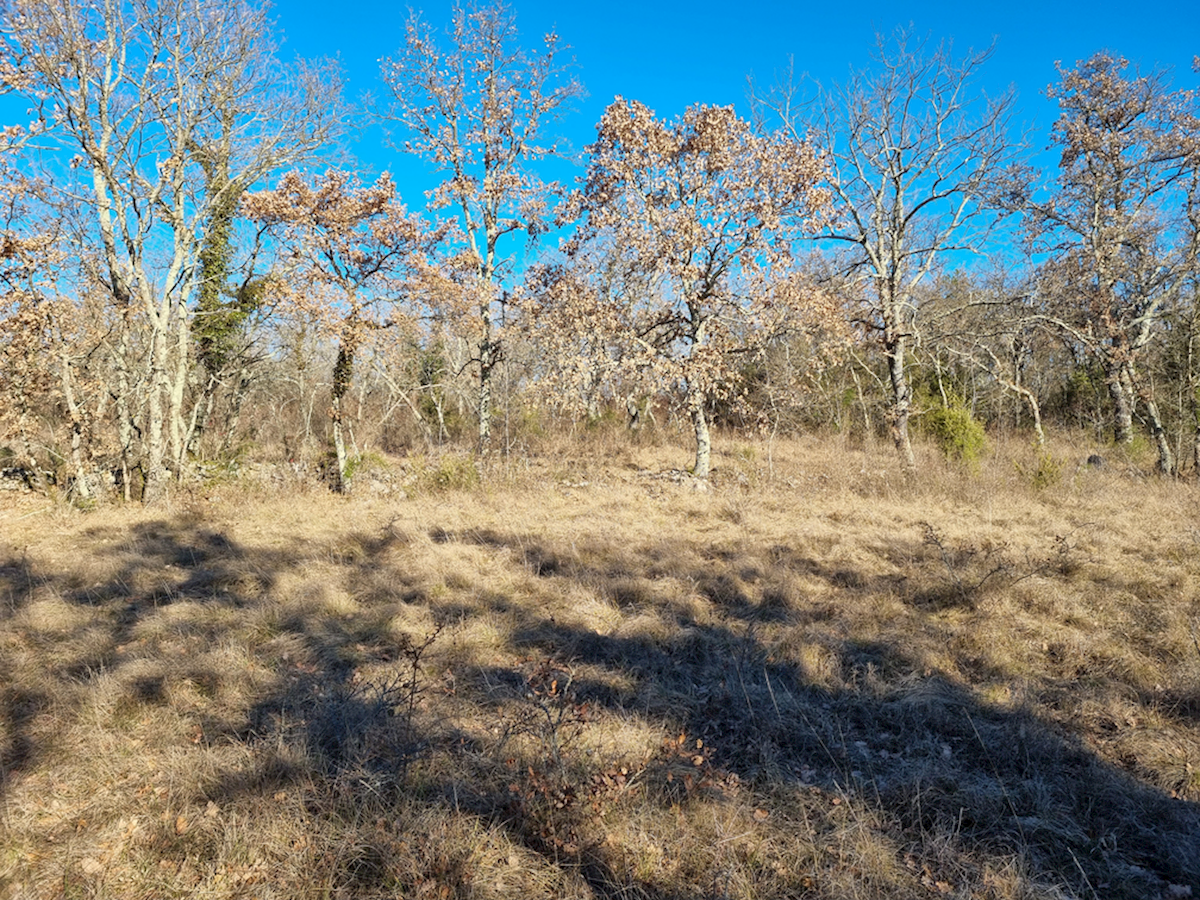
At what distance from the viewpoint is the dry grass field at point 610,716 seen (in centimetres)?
255

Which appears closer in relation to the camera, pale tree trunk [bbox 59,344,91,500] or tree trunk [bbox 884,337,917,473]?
pale tree trunk [bbox 59,344,91,500]

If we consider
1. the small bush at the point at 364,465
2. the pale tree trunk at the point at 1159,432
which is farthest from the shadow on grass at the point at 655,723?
the pale tree trunk at the point at 1159,432

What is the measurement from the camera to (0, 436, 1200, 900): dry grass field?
2547mm

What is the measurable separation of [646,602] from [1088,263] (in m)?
12.5

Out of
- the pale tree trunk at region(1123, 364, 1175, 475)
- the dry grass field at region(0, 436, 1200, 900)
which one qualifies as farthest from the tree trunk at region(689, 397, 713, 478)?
the pale tree trunk at region(1123, 364, 1175, 475)

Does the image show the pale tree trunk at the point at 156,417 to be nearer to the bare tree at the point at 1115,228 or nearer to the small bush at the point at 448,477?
the small bush at the point at 448,477

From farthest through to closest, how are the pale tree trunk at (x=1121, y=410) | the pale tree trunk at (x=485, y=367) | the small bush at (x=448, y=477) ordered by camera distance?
the pale tree trunk at (x=1121, y=410), the pale tree trunk at (x=485, y=367), the small bush at (x=448, y=477)

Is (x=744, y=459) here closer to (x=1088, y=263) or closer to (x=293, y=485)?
(x=1088, y=263)

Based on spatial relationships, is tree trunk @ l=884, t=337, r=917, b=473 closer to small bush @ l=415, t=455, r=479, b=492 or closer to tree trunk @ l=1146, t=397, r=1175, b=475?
tree trunk @ l=1146, t=397, r=1175, b=475

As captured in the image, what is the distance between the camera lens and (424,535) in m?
7.82

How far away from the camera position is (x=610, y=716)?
3686 mm

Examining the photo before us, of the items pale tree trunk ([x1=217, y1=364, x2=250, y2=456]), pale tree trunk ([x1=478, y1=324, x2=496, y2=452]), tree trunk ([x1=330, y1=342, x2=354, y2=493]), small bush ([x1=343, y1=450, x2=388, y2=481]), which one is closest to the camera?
tree trunk ([x1=330, y1=342, x2=354, y2=493])

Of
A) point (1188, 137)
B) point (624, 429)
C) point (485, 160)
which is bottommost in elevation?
point (624, 429)

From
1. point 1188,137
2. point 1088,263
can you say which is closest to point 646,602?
point 1088,263
